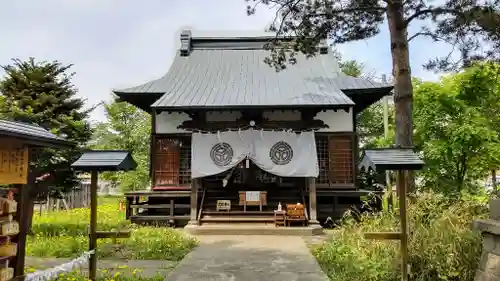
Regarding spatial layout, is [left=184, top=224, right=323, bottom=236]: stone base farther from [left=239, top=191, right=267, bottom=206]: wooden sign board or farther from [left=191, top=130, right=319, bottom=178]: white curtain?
[left=191, top=130, right=319, bottom=178]: white curtain

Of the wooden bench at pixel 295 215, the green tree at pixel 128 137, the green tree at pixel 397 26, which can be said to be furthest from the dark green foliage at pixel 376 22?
the green tree at pixel 128 137

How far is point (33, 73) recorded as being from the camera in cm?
1120

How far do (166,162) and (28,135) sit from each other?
29.0ft

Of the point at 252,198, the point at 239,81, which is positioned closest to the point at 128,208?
the point at 252,198

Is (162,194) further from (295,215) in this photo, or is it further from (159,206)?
(295,215)

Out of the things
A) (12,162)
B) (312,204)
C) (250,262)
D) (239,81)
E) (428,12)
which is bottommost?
(250,262)

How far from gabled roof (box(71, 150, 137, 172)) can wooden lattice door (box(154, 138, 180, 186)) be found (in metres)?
6.71

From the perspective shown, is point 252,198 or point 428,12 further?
point 252,198

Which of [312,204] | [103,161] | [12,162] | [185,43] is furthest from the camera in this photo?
[185,43]

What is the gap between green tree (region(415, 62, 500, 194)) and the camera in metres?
10.6

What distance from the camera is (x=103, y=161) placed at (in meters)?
6.02

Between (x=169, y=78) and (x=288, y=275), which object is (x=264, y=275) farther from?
(x=169, y=78)

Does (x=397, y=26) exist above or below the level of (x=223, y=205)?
above

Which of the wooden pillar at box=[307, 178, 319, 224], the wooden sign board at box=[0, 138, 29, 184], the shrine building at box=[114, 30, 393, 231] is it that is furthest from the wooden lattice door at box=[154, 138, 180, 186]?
the wooden sign board at box=[0, 138, 29, 184]
